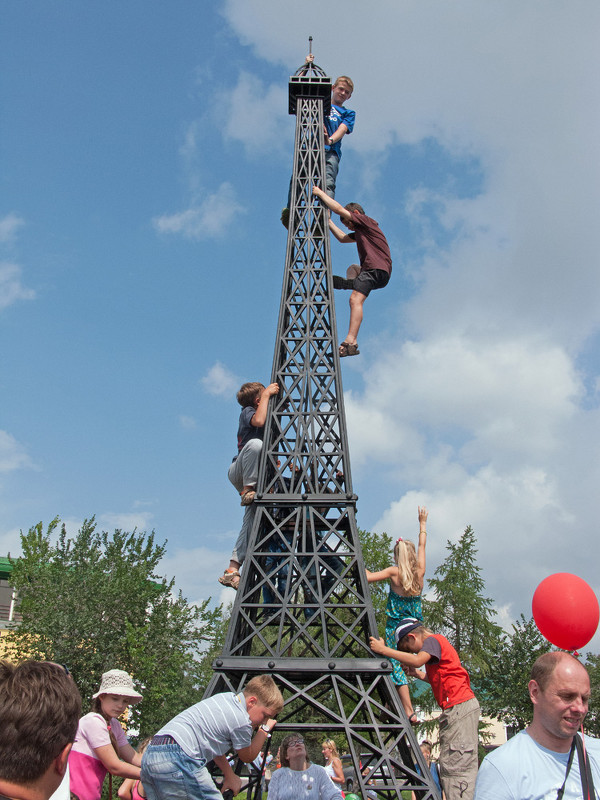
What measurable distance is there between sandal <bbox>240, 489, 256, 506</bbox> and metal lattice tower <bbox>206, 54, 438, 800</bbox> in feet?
0.32

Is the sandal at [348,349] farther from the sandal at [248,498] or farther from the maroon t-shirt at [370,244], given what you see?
the sandal at [248,498]

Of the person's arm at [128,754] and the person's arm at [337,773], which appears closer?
the person's arm at [128,754]

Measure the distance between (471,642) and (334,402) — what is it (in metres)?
18.6

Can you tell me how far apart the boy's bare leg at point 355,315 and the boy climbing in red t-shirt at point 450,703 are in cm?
658

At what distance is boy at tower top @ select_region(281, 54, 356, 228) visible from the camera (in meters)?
13.5

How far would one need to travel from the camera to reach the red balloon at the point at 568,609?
15.3ft

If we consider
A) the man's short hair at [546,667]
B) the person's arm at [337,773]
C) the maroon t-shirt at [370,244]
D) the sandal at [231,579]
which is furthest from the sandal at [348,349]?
the man's short hair at [546,667]

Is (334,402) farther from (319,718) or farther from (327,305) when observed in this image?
(319,718)

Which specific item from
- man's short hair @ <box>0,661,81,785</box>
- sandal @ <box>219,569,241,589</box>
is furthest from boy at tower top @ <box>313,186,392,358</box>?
man's short hair @ <box>0,661,81,785</box>

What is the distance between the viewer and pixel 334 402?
11.5 meters

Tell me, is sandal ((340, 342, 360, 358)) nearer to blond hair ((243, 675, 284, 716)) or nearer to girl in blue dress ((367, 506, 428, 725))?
girl in blue dress ((367, 506, 428, 725))

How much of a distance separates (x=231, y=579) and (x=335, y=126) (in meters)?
9.49

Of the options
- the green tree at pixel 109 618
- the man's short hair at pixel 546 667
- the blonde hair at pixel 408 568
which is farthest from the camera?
the green tree at pixel 109 618

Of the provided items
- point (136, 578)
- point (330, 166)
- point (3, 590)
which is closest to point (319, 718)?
point (136, 578)
